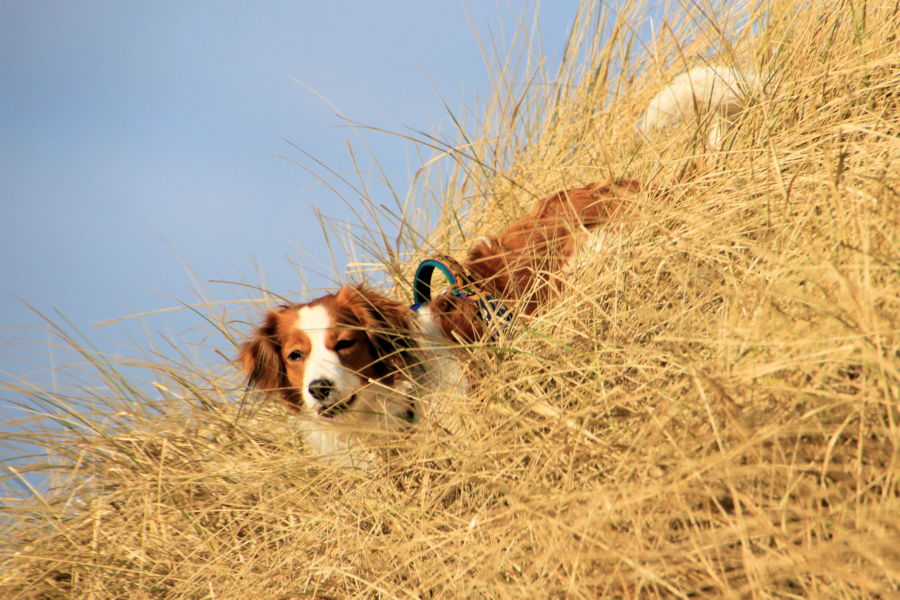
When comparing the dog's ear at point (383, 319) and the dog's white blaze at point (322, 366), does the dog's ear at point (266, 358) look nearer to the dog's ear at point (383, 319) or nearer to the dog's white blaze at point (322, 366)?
the dog's white blaze at point (322, 366)

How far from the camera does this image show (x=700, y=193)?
7.00 feet

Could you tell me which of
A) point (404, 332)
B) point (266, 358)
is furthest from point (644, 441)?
point (266, 358)

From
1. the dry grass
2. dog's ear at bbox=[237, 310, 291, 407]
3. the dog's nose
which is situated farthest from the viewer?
dog's ear at bbox=[237, 310, 291, 407]

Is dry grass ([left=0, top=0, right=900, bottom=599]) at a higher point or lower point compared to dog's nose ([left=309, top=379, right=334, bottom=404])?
lower

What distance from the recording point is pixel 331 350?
2.24 metres

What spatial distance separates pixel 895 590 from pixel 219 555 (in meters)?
1.86

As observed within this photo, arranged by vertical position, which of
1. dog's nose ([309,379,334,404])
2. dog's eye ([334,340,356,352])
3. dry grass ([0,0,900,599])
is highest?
dog's eye ([334,340,356,352])

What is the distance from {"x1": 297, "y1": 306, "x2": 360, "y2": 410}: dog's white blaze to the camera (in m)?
2.17

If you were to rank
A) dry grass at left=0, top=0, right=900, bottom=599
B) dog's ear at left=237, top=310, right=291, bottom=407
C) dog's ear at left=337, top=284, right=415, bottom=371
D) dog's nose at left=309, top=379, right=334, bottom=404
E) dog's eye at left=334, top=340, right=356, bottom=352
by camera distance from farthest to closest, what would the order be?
dog's ear at left=237, top=310, right=291, bottom=407 < dog's ear at left=337, top=284, right=415, bottom=371 < dog's eye at left=334, top=340, right=356, bottom=352 < dog's nose at left=309, top=379, right=334, bottom=404 < dry grass at left=0, top=0, right=900, bottom=599

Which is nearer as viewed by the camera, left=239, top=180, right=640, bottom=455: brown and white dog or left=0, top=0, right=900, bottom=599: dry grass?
left=0, top=0, right=900, bottom=599: dry grass

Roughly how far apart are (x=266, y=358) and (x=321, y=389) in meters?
0.50

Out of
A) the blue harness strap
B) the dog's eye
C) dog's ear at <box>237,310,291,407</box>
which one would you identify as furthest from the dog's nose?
the blue harness strap

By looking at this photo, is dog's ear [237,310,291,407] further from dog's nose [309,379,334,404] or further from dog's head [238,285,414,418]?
dog's nose [309,379,334,404]

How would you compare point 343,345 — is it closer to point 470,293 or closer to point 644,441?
point 470,293
